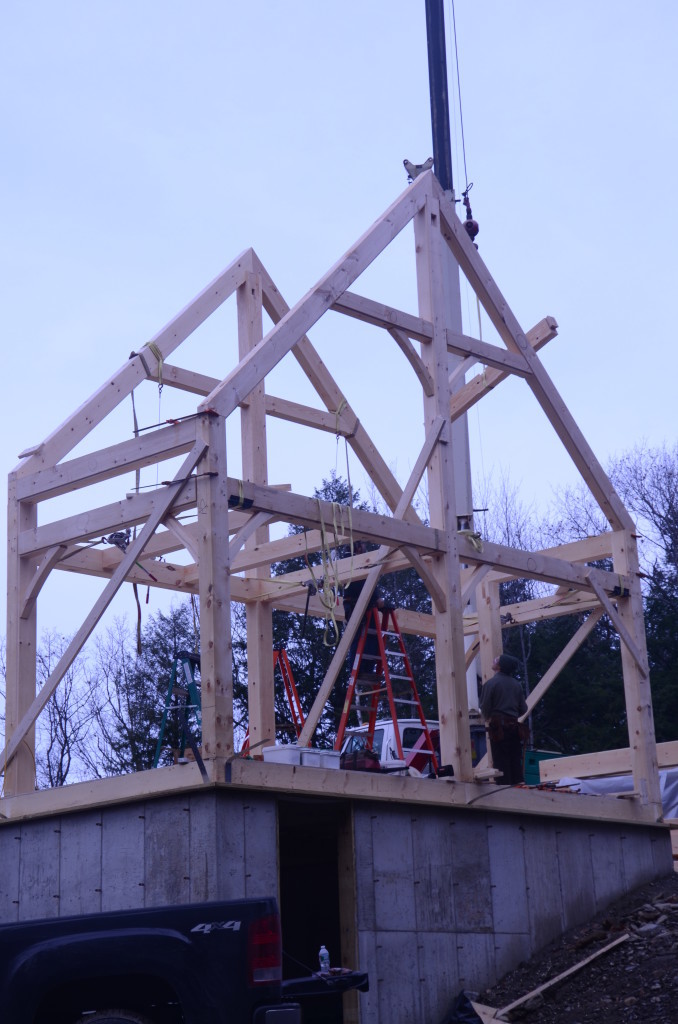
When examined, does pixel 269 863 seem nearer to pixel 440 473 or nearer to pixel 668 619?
pixel 440 473

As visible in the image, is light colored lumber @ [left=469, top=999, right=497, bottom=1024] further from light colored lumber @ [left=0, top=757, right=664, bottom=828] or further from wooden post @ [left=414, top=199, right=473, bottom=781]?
wooden post @ [left=414, top=199, right=473, bottom=781]

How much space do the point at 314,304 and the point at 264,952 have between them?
6744mm

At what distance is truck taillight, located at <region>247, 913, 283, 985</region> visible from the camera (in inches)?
261

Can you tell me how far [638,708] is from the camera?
1448 centimetres

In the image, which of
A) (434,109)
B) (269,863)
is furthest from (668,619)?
(269,863)

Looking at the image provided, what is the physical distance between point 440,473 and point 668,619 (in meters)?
19.1

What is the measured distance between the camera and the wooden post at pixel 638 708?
1441 centimetres

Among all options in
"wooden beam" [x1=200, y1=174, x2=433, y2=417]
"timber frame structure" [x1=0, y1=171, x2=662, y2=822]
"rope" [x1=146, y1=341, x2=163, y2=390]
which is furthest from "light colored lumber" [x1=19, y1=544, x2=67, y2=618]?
"wooden beam" [x1=200, y1=174, x2=433, y2=417]

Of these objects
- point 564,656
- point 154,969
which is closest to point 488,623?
point 564,656

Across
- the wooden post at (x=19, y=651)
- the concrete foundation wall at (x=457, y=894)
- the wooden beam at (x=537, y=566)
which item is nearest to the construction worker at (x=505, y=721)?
the wooden beam at (x=537, y=566)

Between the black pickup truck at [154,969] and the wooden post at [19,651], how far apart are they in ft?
16.5

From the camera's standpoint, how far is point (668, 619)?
30562 millimetres

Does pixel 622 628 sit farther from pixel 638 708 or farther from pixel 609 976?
pixel 609 976

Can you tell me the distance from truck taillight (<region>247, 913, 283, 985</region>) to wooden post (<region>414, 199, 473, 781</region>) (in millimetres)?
5530
